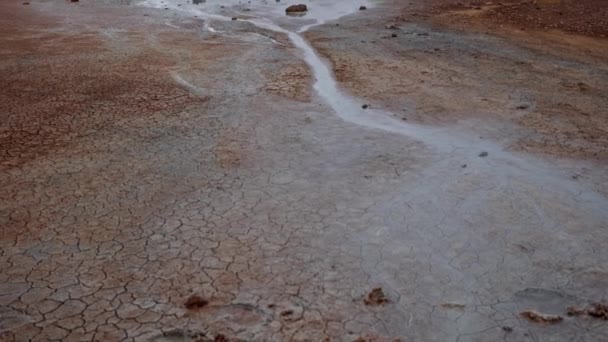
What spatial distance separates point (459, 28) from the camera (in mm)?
10461

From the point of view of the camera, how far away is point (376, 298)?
301 centimetres

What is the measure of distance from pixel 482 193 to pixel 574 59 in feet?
16.0

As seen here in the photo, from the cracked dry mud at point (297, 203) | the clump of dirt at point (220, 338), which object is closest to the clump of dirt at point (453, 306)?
the cracked dry mud at point (297, 203)

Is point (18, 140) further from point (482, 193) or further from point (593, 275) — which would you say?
point (593, 275)

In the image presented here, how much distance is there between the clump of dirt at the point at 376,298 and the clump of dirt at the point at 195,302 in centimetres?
88

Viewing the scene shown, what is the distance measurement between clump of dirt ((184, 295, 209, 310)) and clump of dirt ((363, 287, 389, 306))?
878 mm

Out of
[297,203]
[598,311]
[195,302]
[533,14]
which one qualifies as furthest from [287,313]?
[533,14]

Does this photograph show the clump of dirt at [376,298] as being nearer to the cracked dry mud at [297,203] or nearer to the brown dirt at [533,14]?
the cracked dry mud at [297,203]

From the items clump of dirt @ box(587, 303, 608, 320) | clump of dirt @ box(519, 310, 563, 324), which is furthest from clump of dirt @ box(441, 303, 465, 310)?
clump of dirt @ box(587, 303, 608, 320)

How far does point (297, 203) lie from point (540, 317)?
1.81 meters

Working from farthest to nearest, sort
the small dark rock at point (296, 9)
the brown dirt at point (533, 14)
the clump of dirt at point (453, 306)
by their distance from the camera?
the small dark rock at point (296, 9), the brown dirt at point (533, 14), the clump of dirt at point (453, 306)

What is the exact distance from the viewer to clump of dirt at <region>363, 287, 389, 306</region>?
2979 millimetres

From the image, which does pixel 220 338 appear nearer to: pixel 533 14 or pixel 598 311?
pixel 598 311

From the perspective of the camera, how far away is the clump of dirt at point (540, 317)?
112 inches
